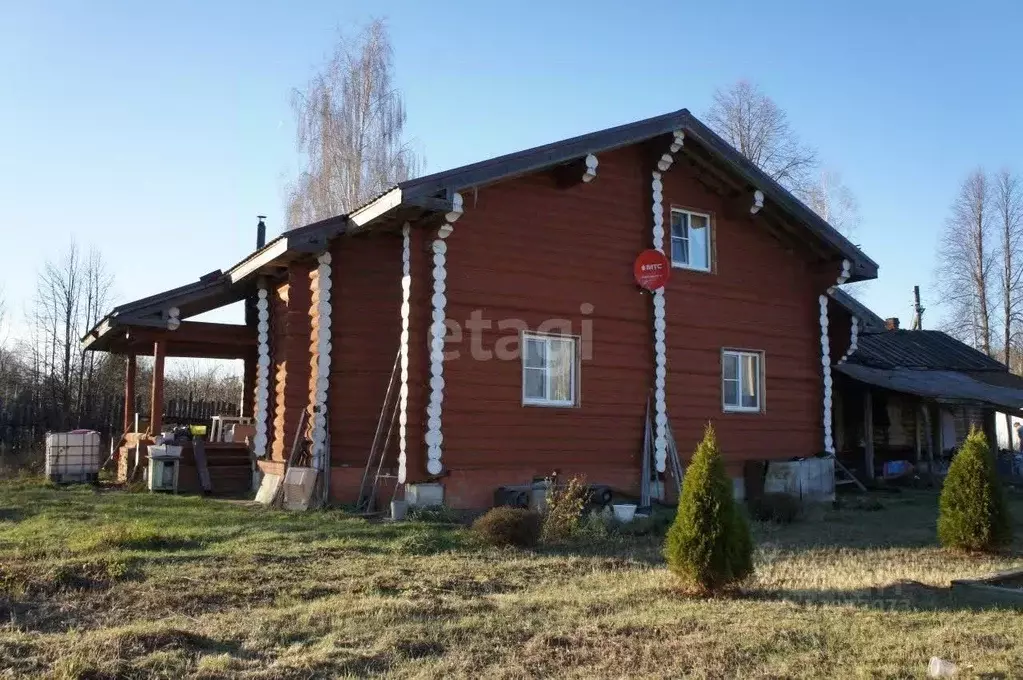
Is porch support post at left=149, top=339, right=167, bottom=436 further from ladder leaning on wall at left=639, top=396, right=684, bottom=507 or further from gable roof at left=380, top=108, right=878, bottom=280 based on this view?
ladder leaning on wall at left=639, top=396, right=684, bottom=507

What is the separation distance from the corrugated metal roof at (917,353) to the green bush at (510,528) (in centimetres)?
1524

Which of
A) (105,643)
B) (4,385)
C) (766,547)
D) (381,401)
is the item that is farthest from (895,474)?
(4,385)

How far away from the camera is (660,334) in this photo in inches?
606

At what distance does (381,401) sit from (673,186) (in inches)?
260

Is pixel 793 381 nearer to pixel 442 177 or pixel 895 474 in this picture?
pixel 895 474

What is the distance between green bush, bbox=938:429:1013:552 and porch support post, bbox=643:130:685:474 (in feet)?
18.0

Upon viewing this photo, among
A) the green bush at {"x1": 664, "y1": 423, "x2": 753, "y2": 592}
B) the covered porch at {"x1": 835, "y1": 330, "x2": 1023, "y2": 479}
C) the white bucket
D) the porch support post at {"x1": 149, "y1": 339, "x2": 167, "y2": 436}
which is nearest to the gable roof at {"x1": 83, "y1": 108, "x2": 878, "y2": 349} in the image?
the porch support post at {"x1": 149, "y1": 339, "x2": 167, "y2": 436}

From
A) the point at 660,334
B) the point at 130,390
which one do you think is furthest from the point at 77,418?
the point at 660,334

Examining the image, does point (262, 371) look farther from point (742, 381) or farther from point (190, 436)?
point (742, 381)

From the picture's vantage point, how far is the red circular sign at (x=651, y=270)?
15.2 m

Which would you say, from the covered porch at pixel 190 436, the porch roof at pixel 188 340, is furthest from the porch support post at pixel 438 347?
the porch roof at pixel 188 340

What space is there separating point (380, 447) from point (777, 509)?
602 cm

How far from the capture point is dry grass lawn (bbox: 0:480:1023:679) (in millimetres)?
5699

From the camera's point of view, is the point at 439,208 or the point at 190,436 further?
the point at 190,436
